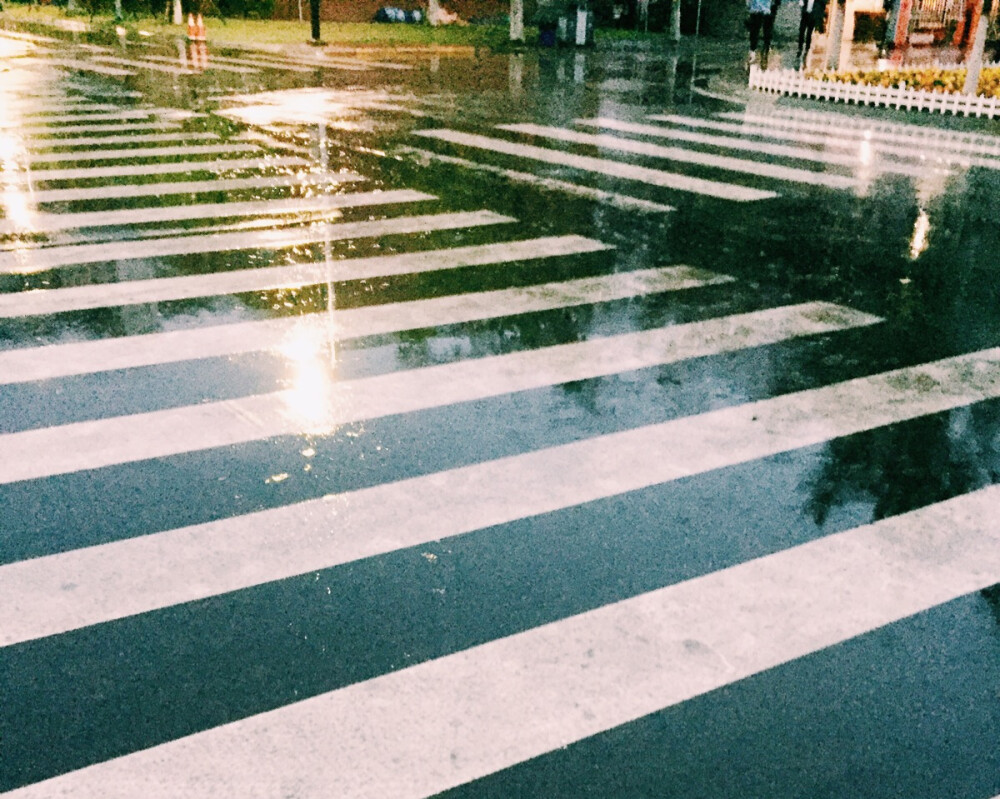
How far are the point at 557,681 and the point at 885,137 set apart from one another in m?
13.1

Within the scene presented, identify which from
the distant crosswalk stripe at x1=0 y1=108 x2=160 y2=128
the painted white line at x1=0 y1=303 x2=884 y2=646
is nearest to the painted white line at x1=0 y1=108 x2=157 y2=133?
the distant crosswalk stripe at x1=0 y1=108 x2=160 y2=128

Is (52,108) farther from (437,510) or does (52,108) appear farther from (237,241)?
(437,510)

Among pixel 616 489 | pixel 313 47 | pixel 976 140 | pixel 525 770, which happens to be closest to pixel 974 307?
pixel 616 489

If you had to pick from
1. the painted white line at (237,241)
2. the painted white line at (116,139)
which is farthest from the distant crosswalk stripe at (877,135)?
the painted white line at (116,139)

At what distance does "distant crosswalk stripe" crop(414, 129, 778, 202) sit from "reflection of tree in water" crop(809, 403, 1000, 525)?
5.39 metres

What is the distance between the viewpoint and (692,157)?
12.2 metres

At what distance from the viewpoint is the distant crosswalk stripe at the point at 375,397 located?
4551 mm

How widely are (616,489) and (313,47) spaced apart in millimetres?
27366

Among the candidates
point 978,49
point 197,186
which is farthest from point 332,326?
point 978,49

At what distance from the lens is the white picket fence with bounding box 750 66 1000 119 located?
15758mm

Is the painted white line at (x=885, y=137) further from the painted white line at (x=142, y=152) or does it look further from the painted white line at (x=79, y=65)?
the painted white line at (x=79, y=65)

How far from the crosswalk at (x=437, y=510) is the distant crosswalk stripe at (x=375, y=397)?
2 centimetres

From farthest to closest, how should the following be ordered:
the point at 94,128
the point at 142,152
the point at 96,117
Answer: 1. the point at 96,117
2. the point at 94,128
3. the point at 142,152

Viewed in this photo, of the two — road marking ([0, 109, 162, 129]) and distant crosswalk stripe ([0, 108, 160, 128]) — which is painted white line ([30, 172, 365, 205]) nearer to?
road marking ([0, 109, 162, 129])
